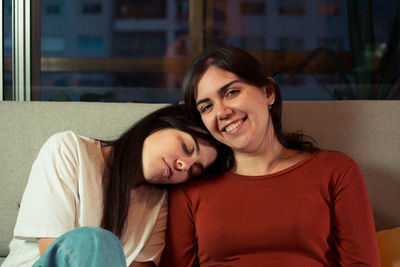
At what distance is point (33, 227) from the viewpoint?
118 centimetres

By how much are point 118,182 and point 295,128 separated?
0.65 meters

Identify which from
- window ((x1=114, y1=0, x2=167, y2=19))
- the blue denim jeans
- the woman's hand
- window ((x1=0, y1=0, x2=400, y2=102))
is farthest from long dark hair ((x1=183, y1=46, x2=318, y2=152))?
window ((x1=114, y1=0, x2=167, y2=19))

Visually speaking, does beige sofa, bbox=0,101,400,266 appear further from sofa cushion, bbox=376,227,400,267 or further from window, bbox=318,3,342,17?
window, bbox=318,3,342,17

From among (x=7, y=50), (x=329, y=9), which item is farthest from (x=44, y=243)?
(x=329, y=9)

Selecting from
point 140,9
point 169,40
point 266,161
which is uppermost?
point 140,9

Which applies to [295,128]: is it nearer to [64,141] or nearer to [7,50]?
[64,141]

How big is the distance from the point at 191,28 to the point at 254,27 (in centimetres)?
37

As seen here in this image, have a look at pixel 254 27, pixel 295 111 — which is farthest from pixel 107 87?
pixel 295 111

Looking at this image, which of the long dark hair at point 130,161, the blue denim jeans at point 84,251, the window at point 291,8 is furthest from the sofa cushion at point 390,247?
the window at point 291,8

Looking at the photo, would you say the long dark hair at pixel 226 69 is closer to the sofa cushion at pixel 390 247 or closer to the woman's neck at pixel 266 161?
the woman's neck at pixel 266 161

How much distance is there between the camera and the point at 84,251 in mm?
753

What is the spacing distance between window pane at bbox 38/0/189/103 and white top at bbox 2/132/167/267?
4.22 ft

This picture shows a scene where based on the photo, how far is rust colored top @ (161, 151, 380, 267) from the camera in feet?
4.14

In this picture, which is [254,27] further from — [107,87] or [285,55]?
[107,87]
